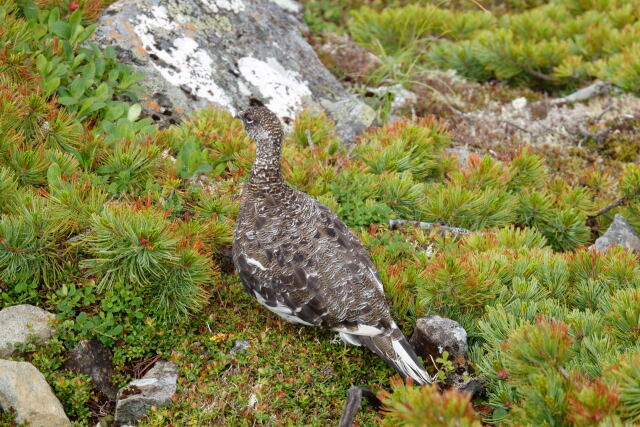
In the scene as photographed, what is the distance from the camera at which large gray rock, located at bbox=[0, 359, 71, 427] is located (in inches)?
134

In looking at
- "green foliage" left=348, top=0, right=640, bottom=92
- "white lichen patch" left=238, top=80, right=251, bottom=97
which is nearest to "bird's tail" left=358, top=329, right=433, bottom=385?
"white lichen patch" left=238, top=80, right=251, bottom=97

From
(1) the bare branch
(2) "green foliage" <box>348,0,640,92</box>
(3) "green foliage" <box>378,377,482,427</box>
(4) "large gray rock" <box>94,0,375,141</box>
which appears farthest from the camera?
(2) "green foliage" <box>348,0,640,92</box>

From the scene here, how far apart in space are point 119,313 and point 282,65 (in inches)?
148

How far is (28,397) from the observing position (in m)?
3.44

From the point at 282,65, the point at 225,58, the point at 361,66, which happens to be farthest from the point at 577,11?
the point at 225,58

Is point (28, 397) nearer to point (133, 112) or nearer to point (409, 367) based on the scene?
point (409, 367)

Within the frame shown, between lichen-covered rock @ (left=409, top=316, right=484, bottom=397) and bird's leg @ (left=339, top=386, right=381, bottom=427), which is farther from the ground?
bird's leg @ (left=339, top=386, right=381, bottom=427)

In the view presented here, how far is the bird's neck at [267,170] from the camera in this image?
177 inches

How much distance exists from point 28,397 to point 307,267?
5.74ft

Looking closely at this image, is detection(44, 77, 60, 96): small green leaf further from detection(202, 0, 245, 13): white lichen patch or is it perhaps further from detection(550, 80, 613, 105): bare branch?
detection(550, 80, 613, 105): bare branch

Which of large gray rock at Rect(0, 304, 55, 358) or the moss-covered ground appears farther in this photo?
large gray rock at Rect(0, 304, 55, 358)

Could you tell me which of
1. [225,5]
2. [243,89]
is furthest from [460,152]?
[225,5]

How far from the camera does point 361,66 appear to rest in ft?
27.5

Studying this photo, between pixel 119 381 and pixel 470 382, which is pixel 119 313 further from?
pixel 470 382
